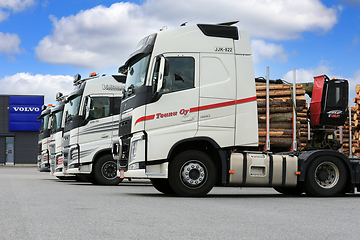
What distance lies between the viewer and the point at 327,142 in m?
11.8

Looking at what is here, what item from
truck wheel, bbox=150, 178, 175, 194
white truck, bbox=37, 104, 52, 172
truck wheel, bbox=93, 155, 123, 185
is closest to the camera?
truck wheel, bbox=150, 178, 175, 194

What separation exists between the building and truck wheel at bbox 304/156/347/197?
43424 millimetres

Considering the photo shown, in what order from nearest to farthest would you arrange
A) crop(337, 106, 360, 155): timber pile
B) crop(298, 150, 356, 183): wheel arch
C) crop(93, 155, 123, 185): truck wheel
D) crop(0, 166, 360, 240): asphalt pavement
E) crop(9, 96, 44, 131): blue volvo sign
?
crop(0, 166, 360, 240): asphalt pavement < crop(298, 150, 356, 183): wheel arch < crop(337, 106, 360, 155): timber pile < crop(93, 155, 123, 185): truck wheel < crop(9, 96, 44, 131): blue volvo sign

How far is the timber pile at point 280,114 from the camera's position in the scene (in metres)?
11.4

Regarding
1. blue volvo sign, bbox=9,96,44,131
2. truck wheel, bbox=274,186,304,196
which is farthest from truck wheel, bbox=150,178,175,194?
blue volvo sign, bbox=9,96,44,131

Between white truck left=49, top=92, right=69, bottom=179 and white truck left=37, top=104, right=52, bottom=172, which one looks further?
white truck left=37, top=104, right=52, bottom=172

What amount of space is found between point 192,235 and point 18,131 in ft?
160

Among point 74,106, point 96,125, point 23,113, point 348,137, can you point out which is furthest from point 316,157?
point 23,113

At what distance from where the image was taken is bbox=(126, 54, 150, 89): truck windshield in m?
10.6

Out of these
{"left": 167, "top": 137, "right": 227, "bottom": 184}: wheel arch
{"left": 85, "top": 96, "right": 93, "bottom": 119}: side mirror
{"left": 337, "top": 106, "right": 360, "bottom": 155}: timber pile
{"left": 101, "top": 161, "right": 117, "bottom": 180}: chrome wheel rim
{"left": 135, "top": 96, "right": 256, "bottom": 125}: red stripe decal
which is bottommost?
{"left": 101, "top": 161, "right": 117, "bottom": 180}: chrome wheel rim

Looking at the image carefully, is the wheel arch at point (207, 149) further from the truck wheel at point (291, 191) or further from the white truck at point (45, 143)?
the white truck at point (45, 143)

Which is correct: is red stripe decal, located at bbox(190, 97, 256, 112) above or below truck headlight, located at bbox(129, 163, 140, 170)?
above

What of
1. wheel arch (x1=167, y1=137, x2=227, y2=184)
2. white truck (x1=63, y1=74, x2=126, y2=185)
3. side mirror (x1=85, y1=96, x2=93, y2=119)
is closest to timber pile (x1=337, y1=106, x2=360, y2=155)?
wheel arch (x1=167, y1=137, x2=227, y2=184)

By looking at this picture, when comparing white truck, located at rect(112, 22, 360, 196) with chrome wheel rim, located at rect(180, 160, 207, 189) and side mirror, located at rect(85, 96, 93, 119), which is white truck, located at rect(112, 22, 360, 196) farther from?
side mirror, located at rect(85, 96, 93, 119)
